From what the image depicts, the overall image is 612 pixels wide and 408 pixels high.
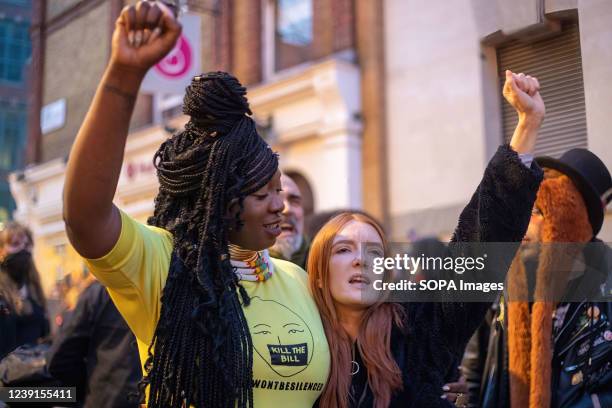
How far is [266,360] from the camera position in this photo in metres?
1.72

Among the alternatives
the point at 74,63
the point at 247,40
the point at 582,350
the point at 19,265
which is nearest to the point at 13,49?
the point at 74,63

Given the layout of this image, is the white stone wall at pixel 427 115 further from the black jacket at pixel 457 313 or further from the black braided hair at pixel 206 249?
the black braided hair at pixel 206 249

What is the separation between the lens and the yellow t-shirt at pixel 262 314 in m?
1.52

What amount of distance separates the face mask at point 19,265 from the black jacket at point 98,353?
0.44 meters

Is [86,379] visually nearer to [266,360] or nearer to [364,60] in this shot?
[266,360]

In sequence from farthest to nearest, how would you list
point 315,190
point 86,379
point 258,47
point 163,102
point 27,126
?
1. point 258,47
2. point 315,190
3. point 163,102
4. point 27,126
5. point 86,379

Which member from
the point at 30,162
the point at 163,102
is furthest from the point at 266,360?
the point at 163,102

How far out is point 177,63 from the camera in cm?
457

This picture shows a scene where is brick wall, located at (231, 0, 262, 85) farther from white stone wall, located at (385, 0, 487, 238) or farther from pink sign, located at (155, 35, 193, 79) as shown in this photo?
pink sign, located at (155, 35, 193, 79)

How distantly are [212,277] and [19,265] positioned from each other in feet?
7.51

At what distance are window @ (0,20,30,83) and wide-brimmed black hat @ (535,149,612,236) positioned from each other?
3.18 metres

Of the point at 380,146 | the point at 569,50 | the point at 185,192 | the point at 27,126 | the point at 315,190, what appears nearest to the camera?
the point at 185,192

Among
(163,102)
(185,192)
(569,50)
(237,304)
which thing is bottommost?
(237,304)

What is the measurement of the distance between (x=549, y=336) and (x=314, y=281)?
84 centimetres
